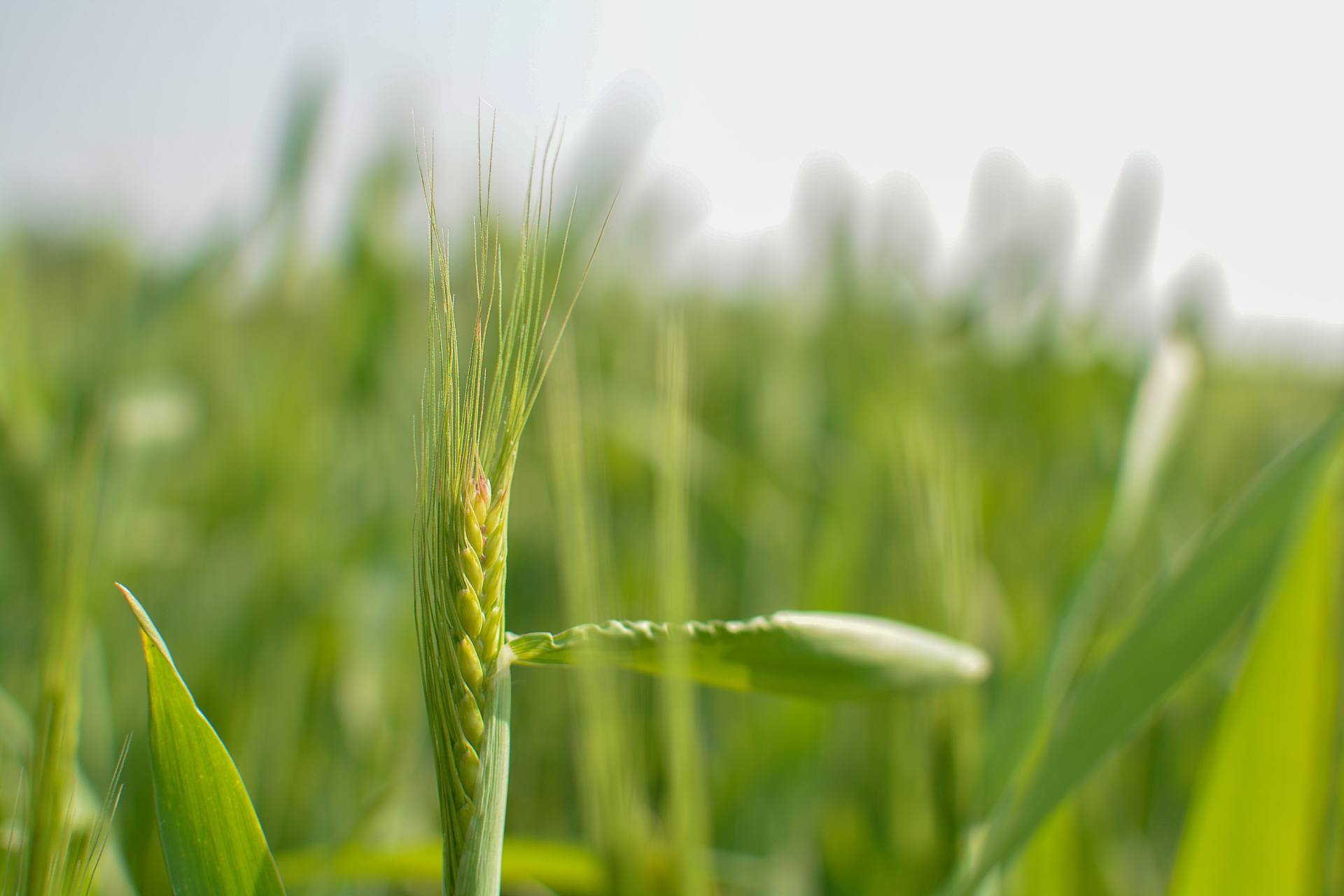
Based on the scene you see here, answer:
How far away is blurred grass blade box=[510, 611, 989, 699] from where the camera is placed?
0.15 metres

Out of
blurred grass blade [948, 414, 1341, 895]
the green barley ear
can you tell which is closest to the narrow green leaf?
the green barley ear

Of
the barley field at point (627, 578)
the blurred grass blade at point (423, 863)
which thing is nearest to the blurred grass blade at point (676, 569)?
the barley field at point (627, 578)

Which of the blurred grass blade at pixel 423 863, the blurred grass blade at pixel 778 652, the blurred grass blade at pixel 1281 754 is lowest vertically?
the blurred grass blade at pixel 423 863

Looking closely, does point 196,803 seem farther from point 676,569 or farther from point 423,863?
point 423,863

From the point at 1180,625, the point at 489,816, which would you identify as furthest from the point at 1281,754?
the point at 489,816

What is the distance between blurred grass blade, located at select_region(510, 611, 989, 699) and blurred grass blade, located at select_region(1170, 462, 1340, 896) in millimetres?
99

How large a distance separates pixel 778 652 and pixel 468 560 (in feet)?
0.18

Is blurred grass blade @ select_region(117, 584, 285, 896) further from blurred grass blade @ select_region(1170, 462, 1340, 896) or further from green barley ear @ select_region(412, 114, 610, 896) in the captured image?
blurred grass blade @ select_region(1170, 462, 1340, 896)

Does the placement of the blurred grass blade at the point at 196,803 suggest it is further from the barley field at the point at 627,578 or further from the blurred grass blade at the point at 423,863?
the blurred grass blade at the point at 423,863

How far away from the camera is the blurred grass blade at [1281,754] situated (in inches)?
9.0

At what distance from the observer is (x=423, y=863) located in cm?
33

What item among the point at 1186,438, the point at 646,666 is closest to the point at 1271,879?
the point at 646,666

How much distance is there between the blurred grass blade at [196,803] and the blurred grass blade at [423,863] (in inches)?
5.6

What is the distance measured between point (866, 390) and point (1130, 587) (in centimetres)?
31
